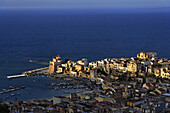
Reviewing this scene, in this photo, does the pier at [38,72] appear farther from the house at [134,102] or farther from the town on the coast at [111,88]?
the house at [134,102]

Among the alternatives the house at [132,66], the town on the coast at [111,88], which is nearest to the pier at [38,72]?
the town on the coast at [111,88]

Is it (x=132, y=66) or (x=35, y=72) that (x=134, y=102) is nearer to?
(x=132, y=66)

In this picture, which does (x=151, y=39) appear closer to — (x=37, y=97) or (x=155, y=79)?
(x=155, y=79)

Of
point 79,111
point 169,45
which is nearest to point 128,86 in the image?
point 79,111

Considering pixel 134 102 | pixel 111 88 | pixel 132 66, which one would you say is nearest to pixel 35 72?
pixel 132 66

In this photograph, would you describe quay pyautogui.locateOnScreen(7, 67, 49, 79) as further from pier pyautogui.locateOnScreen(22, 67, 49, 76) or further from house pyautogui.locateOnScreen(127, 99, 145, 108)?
house pyautogui.locateOnScreen(127, 99, 145, 108)

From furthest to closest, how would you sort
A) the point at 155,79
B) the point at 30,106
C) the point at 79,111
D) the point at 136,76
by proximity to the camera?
Result: the point at 136,76 < the point at 155,79 < the point at 30,106 < the point at 79,111

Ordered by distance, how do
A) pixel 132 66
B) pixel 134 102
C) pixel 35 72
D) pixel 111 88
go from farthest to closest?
pixel 35 72 < pixel 132 66 < pixel 111 88 < pixel 134 102

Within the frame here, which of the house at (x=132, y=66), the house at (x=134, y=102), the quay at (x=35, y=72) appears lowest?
the quay at (x=35, y=72)

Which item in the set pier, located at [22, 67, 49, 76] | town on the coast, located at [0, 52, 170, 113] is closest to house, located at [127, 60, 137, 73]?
town on the coast, located at [0, 52, 170, 113]
